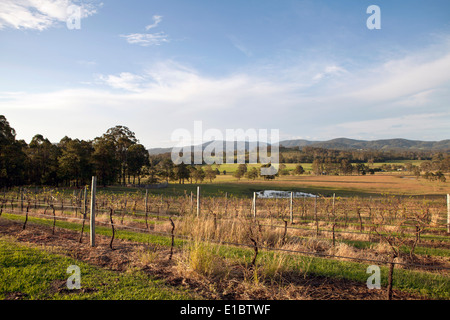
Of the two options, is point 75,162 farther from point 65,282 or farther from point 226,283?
point 226,283

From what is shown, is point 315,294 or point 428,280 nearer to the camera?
point 315,294

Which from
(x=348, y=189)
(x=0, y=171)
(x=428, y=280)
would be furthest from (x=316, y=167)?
(x=428, y=280)

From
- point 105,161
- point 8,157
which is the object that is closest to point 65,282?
point 8,157

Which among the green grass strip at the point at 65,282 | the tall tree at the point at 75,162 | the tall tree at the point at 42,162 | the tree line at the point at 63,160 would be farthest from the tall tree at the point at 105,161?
the green grass strip at the point at 65,282

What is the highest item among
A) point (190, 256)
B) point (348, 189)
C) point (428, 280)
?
point (190, 256)

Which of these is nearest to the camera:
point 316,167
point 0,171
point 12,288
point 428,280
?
point 12,288

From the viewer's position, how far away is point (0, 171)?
3080cm

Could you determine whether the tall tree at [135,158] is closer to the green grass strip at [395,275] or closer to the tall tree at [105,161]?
the tall tree at [105,161]

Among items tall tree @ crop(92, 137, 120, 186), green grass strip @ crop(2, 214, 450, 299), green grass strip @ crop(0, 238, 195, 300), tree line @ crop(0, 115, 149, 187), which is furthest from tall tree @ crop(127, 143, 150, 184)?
green grass strip @ crop(2, 214, 450, 299)

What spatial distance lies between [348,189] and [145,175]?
124 ft

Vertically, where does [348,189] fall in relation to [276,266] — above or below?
below

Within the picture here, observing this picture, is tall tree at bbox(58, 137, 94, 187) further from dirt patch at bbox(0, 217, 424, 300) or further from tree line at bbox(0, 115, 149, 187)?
dirt patch at bbox(0, 217, 424, 300)
